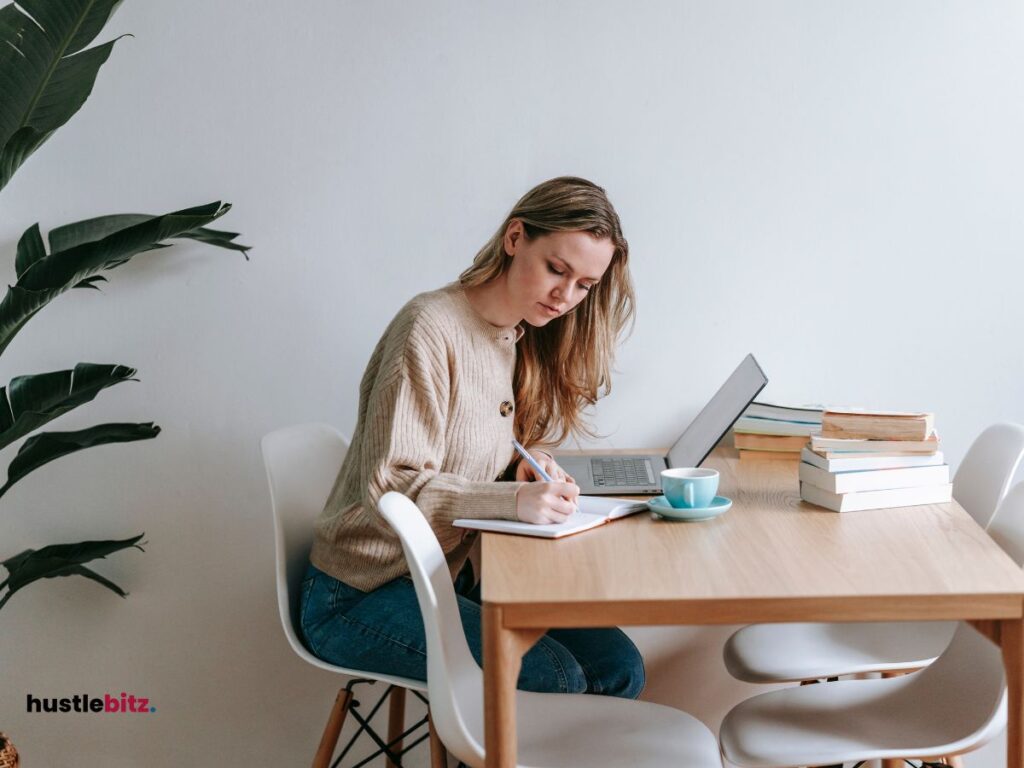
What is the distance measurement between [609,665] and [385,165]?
1.19 m

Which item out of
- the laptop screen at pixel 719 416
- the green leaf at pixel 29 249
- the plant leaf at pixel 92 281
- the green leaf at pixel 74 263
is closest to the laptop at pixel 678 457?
the laptop screen at pixel 719 416

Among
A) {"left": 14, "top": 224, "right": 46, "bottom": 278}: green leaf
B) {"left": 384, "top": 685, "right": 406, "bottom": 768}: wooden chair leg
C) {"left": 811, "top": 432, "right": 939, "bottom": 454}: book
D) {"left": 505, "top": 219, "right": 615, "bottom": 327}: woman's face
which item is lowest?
{"left": 384, "top": 685, "right": 406, "bottom": 768}: wooden chair leg

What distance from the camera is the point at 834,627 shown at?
80.7 inches

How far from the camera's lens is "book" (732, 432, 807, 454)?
7.21 feet

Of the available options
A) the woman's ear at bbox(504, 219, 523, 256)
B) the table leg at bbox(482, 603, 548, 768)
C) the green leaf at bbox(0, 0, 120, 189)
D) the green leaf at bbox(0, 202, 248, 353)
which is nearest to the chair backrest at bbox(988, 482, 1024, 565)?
the table leg at bbox(482, 603, 548, 768)

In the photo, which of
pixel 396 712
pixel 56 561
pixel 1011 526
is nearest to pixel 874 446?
pixel 1011 526

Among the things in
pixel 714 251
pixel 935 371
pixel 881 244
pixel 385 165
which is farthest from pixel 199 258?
pixel 935 371

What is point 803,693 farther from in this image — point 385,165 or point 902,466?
point 385,165

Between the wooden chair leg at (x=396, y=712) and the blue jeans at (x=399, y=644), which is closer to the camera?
the blue jeans at (x=399, y=644)

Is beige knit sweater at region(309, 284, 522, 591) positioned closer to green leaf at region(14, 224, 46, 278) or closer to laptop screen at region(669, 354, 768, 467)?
laptop screen at region(669, 354, 768, 467)

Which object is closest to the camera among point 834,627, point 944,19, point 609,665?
point 609,665

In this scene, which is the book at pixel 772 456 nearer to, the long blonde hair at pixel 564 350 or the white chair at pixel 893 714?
the long blonde hair at pixel 564 350

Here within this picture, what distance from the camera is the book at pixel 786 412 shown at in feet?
7.16

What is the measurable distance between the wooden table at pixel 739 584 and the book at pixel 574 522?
0.02m
